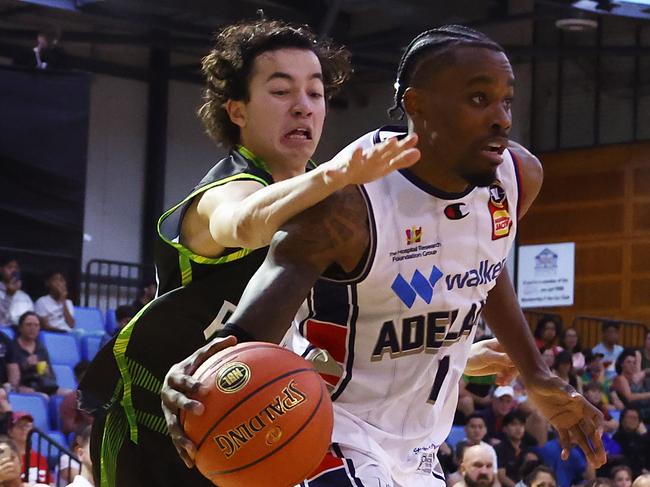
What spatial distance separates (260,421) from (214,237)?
76 centimetres

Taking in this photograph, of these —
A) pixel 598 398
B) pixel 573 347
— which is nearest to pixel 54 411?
pixel 598 398

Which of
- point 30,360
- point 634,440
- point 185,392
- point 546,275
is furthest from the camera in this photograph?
point 546,275

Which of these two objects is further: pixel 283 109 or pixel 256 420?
pixel 283 109

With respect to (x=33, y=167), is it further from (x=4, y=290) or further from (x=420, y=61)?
(x=420, y=61)

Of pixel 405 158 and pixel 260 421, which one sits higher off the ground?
pixel 405 158

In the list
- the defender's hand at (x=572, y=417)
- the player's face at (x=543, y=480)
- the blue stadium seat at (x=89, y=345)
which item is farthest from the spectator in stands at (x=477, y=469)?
the defender's hand at (x=572, y=417)

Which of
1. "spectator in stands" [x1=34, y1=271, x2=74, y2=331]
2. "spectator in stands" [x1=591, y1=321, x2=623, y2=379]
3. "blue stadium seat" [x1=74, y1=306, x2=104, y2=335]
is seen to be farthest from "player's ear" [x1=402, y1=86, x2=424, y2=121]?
"spectator in stands" [x1=591, y1=321, x2=623, y2=379]

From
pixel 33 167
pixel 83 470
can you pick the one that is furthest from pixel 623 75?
pixel 83 470

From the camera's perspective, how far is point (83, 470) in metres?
8.35

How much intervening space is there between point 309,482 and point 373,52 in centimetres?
1534

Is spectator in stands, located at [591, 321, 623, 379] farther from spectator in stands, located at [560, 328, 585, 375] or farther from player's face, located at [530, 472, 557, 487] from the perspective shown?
player's face, located at [530, 472, 557, 487]

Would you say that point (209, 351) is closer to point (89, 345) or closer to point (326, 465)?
point (326, 465)

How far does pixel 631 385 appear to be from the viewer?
624 inches

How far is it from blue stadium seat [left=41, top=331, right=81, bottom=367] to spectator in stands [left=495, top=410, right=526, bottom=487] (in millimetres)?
4104
